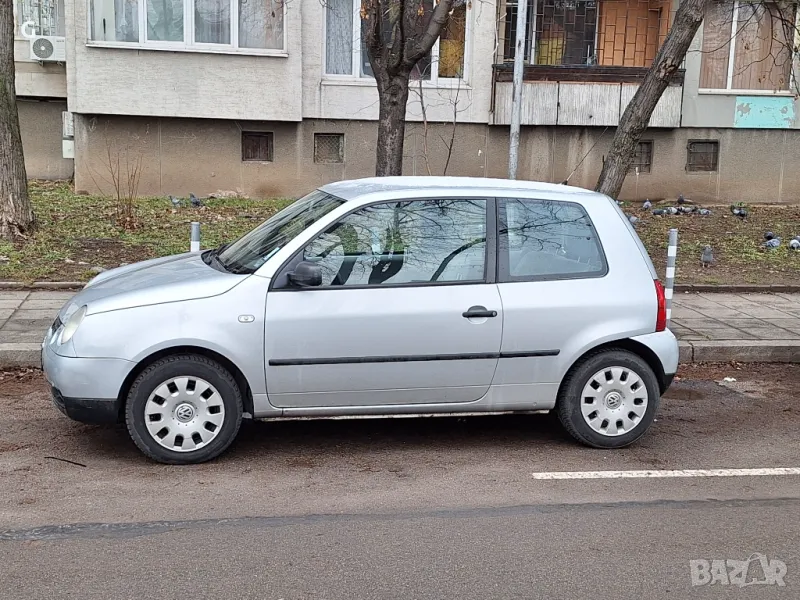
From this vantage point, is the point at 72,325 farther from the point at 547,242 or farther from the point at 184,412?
the point at 547,242

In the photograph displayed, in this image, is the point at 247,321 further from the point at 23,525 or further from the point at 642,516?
the point at 642,516

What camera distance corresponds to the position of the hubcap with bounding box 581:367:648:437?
5.86 metres

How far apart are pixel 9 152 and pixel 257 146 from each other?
633 centimetres

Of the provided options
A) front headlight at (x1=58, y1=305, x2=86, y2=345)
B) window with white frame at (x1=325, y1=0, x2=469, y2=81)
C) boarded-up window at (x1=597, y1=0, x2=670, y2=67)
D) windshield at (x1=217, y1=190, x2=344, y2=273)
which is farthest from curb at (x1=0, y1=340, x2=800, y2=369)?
boarded-up window at (x1=597, y1=0, x2=670, y2=67)

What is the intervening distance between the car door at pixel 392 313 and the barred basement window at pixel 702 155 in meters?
13.8

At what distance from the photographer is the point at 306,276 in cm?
532

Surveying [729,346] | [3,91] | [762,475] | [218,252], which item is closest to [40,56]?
[3,91]

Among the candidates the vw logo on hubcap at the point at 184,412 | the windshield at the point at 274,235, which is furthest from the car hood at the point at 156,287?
the vw logo on hubcap at the point at 184,412

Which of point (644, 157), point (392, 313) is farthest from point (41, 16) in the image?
point (392, 313)

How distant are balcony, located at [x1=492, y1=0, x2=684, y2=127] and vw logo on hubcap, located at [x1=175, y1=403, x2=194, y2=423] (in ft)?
42.6

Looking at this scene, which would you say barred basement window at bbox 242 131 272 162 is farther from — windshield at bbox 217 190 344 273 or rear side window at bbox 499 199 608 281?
rear side window at bbox 499 199 608 281

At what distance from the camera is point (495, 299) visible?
5.63 meters

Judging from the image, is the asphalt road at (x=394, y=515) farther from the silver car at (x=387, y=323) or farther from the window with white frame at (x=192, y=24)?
the window with white frame at (x=192, y=24)

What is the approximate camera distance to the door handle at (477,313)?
5.57m
